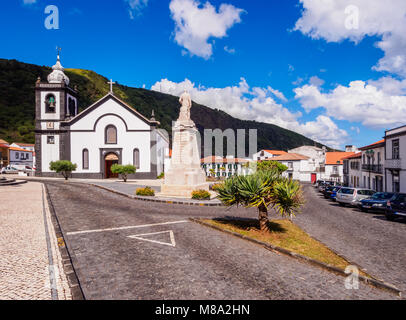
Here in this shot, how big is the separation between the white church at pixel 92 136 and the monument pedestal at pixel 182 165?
18538 millimetres

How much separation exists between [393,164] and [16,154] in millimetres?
76992

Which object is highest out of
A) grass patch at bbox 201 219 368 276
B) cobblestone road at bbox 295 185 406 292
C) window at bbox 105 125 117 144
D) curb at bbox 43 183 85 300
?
window at bbox 105 125 117 144

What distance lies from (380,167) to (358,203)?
15.7 meters

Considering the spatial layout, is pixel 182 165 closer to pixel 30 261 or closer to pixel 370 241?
pixel 370 241

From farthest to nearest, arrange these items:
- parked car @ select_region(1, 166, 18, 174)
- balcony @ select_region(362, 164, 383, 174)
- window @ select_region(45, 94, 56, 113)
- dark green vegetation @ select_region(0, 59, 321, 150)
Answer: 1. dark green vegetation @ select_region(0, 59, 321, 150)
2. parked car @ select_region(1, 166, 18, 174)
3. window @ select_region(45, 94, 56, 113)
4. balcony @ select_region(362, 164, 383, 174)

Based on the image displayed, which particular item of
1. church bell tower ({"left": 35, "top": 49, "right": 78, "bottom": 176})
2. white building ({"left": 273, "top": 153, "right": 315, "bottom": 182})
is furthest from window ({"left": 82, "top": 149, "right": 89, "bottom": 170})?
white building ({"left": 273, "top": 153, "right": 315, "bottom": 182})

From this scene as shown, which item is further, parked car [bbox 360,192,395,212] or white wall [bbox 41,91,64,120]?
white wall [bbox 41,91,64,120]

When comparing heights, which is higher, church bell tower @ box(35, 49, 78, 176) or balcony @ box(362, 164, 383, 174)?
church bell tower @ box(35, 49, 78, 176)

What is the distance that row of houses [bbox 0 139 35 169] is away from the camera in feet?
187

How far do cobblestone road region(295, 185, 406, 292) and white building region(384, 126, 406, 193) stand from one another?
14382 mm

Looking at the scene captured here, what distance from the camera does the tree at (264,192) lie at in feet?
26.3

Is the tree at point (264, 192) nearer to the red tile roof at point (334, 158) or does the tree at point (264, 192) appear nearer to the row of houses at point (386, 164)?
the row of houses at point (386, 164)

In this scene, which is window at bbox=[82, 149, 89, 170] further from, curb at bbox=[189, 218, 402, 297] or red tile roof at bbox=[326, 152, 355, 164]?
red tile roof at bbox=[326, 152, 355, 164]
